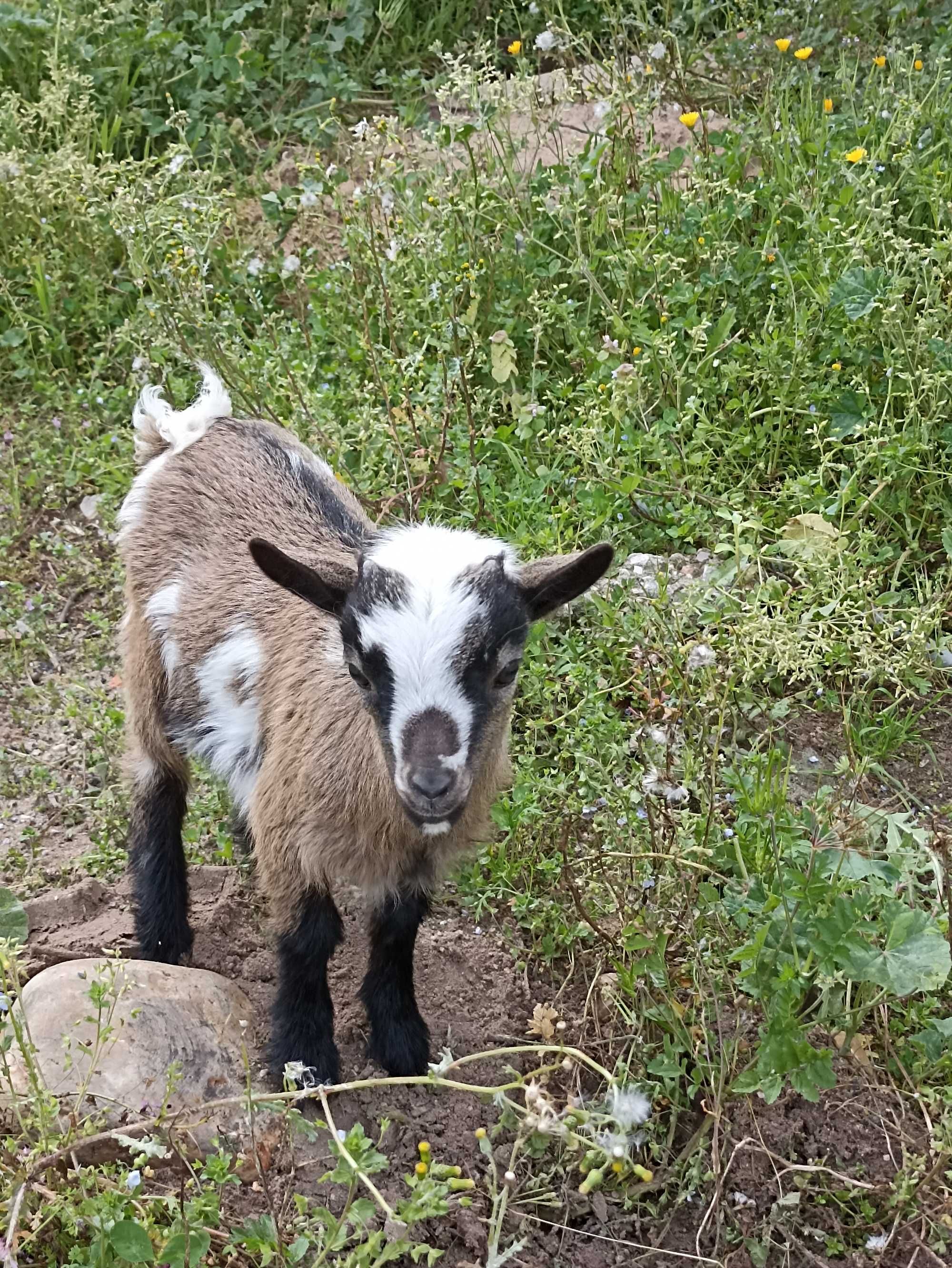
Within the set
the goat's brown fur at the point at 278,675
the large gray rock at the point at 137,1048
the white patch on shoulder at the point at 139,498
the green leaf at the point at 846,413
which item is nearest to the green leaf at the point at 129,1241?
the large gray rock at the point at 137,1048

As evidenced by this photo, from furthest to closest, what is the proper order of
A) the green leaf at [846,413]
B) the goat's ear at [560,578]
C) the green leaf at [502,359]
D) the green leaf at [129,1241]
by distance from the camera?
the green leaf at [502,359]
the green leaf at [846,413]
the goat's ear at [560,578]
the green leaf at [129,1241]

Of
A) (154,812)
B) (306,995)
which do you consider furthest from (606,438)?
(306,995)

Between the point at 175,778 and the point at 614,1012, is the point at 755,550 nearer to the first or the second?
the point at 614,1012

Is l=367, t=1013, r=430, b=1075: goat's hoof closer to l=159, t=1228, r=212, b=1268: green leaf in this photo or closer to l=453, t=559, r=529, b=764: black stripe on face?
l=453, t=559, r=529, b=764: black stripe on face

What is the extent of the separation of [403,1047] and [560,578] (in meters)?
1.24

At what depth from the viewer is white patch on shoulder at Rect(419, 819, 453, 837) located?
9.73 ft

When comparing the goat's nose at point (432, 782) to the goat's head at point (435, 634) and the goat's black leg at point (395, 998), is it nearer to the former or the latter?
the goat's head at point (435, 634)

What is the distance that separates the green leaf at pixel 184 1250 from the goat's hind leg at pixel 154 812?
127 centimetres

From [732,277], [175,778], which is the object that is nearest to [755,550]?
[732,277]

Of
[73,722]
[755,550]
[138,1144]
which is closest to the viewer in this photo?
[138,1144]

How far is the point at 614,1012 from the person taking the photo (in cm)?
344

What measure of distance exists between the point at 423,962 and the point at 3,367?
3.51 m

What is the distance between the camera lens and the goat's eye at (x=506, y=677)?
314 cm

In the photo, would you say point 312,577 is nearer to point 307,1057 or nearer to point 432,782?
point 432,782
